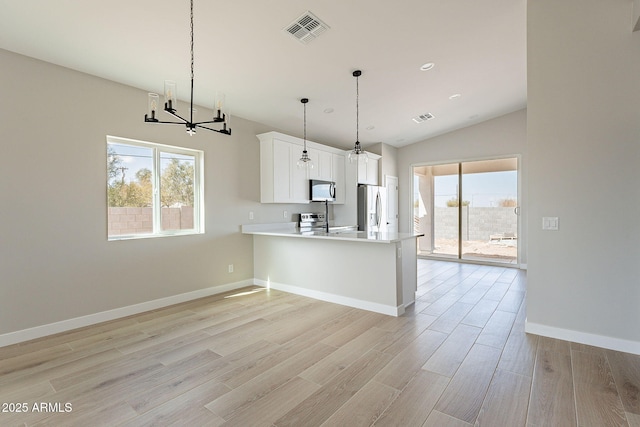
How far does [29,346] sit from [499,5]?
5.53m

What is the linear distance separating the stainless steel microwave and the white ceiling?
4.14 feet

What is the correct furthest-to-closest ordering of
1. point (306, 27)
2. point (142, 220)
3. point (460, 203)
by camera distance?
1. point (460, 203)
2. point (142, 220)
3. point (306, 27)

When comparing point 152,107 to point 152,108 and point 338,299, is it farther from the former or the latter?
point 338,299

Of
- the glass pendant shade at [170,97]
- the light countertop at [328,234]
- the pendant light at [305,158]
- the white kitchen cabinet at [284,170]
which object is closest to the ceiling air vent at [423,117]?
the white kitchen cabinet at [284,170]

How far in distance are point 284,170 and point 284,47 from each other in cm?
217

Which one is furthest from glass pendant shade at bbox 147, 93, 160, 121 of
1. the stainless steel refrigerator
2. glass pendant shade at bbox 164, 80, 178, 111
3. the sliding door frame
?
the sliding door frame

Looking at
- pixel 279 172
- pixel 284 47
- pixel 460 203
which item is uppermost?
pixel 284 47

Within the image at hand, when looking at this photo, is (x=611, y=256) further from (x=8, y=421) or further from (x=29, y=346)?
(x=29, y=346)

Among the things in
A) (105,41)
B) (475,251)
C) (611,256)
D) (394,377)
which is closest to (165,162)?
(105,41)

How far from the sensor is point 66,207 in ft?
10.5

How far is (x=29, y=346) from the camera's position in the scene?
2855 mm

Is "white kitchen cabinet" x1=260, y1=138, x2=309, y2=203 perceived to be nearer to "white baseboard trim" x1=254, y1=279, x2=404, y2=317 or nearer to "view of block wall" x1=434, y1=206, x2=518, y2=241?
"white baseboard trim" x1=254, y1=279, x2=404, y2=317

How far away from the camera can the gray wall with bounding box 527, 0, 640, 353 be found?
261cm

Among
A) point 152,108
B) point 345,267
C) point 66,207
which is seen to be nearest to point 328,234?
point 345,267
